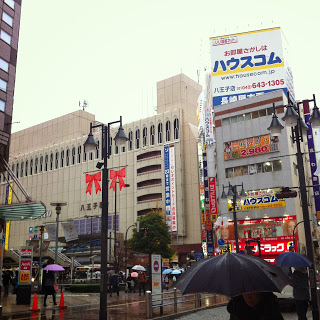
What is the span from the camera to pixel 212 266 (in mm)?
5707

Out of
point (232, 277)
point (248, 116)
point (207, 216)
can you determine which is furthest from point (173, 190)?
point (232, 277)

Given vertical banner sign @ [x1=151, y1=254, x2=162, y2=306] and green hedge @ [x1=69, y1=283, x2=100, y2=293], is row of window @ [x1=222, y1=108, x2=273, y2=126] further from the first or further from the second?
vertical banner sign @ [x1=151, y1=254, x2=162, y2=306]

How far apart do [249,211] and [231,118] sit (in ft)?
39.7

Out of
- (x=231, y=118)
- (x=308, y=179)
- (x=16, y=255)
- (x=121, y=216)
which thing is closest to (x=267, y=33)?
(x=231, y=118)

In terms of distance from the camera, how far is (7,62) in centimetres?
3362

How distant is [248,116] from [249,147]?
409 cm

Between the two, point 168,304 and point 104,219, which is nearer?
point 104,219

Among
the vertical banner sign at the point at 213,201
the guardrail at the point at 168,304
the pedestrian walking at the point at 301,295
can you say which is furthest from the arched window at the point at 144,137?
the pedestrian walking at the point at 301,295

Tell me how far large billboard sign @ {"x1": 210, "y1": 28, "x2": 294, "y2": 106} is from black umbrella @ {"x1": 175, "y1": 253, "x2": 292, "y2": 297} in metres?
54.4

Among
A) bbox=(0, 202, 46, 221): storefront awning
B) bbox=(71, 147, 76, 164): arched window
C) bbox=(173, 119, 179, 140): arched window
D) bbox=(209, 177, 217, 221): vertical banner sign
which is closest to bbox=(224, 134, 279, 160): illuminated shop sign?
bbox=(209, 177, 217, 221): vertical banner sign

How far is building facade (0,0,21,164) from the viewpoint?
32.3 metres

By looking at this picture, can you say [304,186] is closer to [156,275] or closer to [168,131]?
[156,275]

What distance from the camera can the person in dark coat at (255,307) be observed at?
5227 millimetres

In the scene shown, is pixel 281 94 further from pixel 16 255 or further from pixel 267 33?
pixel 16 255
